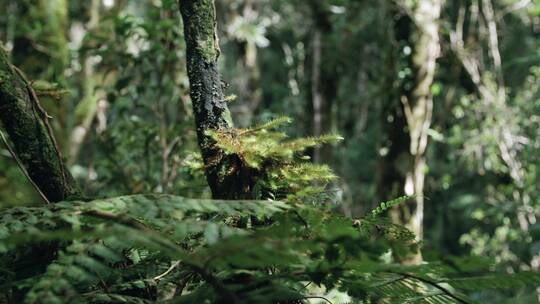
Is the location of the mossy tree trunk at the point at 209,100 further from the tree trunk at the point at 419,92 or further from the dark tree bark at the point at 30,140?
the tree trunk at the point at 419,92

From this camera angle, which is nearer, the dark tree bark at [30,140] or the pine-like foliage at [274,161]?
the pine-like foliage at [274,161]

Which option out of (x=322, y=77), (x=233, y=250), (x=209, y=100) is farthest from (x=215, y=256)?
(x=322, y=77)

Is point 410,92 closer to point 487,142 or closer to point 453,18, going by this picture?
point 487,142

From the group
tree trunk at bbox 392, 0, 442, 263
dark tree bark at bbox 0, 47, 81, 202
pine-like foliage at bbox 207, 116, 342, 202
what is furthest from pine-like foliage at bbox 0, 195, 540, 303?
tree trunk at bbox 392, 0, 442, 263

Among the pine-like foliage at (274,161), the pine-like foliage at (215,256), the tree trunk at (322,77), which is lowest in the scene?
the pine-like foliage at (215,256)

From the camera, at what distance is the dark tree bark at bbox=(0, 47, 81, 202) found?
1.55 metres

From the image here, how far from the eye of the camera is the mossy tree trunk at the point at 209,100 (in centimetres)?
145

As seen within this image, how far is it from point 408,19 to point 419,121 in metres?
0.97

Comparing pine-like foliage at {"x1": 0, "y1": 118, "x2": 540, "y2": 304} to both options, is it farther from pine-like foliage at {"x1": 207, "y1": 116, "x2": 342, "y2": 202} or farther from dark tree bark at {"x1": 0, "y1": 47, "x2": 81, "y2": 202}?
dark tree bark at {"x1": 0, "y1": 47, "x2": 81, "y2": 202}

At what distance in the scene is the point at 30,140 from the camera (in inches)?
61.6

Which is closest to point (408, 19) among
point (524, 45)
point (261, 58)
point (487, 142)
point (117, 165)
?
point (487, 142)

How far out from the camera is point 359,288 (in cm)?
113

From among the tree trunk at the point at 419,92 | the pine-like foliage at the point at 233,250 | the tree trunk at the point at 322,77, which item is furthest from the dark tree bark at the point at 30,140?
the tree trunk at the point at 322,77

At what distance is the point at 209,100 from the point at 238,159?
22 centimetres
